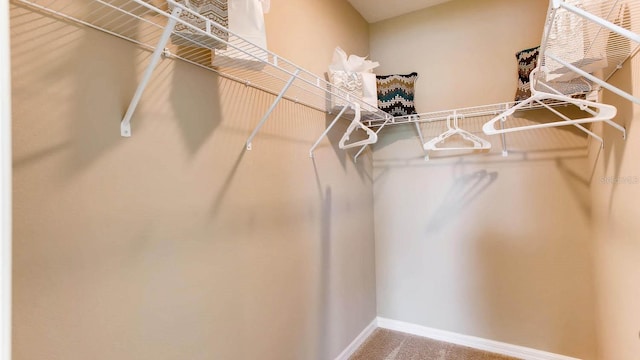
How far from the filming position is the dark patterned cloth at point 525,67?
191 centimetres

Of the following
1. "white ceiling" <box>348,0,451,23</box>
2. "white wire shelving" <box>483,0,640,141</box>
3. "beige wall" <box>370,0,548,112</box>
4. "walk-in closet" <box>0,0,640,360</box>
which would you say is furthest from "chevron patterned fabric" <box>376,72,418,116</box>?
"white wire shelving" <box>483,0,640,141</box>

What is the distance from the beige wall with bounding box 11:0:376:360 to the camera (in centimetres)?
76

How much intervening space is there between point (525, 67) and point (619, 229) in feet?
3.63

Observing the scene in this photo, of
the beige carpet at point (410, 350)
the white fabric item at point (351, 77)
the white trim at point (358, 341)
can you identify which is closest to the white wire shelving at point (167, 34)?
the white fabric item at point (351, 77)

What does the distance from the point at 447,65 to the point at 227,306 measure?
2336mm

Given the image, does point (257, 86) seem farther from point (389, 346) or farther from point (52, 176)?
point (389, 346)

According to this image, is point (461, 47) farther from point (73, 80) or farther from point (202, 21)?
point (73, 80)

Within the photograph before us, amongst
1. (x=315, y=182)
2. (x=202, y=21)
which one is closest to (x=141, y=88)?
(x=202, y=21)

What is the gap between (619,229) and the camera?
1.44 metres

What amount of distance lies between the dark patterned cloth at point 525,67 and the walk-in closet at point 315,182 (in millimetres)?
15

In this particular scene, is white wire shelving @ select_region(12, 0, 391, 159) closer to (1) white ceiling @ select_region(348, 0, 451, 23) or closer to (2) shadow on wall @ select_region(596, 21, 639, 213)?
(2) shadow on wall @ select_region(596, 21, 639, 213)

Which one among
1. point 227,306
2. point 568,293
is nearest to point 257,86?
point 227,306

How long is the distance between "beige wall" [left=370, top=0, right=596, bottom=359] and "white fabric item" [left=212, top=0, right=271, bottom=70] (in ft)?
5.65

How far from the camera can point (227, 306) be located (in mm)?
1285
